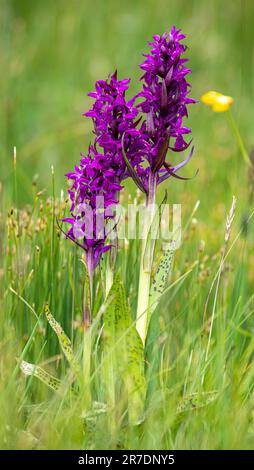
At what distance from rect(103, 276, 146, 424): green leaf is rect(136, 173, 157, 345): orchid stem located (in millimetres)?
46

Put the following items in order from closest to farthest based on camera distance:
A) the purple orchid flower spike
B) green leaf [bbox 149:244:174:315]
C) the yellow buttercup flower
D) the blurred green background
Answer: the purple orchid flower spike
green leaf [bbox 149:244:174:315]
the yellow buttercup flower
the blurred green background

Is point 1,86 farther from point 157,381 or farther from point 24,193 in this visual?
point 157,381

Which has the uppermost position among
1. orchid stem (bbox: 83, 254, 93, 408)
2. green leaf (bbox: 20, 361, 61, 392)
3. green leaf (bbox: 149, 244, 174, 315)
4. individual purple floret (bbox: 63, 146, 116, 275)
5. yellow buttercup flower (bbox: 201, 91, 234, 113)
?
yellow buttercup flower (bbox: 201, 91, 234, 113)

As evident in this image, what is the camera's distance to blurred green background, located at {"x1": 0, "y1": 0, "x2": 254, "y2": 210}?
4207 millimetres

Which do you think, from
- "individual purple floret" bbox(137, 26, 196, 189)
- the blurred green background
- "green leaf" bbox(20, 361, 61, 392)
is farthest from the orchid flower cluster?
the blurred green background

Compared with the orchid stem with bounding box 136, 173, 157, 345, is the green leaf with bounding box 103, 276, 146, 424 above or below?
below

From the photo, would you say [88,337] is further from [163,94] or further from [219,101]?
[219,101]

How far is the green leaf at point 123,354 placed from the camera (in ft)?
6.12

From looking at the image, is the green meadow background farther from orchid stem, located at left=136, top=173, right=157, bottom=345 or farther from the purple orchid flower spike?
the purple orchid flower spike

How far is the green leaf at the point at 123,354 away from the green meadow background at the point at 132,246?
0.13 feet

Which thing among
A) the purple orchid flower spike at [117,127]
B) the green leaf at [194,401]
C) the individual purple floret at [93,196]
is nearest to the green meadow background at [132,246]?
the green leaf at [194,401]

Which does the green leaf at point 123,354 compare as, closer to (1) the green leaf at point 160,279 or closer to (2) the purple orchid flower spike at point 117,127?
(1) the green leaf at point 160,279

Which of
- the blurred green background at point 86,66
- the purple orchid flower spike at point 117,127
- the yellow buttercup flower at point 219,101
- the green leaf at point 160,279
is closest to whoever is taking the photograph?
the purple orchid flower spike at point 117,127

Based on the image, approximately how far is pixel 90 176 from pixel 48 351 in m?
0.67
